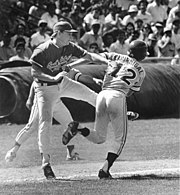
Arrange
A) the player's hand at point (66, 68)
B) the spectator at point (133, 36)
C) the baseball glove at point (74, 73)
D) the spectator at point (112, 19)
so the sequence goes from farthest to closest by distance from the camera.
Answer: the spectator at point (112, 19)
the spectator at point (133, 36)
the baseball glove at point (74, 73)
the player's hand at point (66, 68)

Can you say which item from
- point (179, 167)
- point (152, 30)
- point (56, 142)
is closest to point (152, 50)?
point (152, 30)

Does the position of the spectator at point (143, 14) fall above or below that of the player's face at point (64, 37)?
below

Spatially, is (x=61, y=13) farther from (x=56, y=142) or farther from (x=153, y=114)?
(x=56, y=142)

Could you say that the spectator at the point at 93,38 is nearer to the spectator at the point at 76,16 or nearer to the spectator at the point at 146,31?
the spectator at the point at 76,16

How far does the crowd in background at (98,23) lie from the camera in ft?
60.5

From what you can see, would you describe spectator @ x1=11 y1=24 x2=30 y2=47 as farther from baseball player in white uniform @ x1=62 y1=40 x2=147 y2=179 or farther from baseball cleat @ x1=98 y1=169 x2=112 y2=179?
baseball cleat @ x1=98 y1=169 x2=112 y2=179

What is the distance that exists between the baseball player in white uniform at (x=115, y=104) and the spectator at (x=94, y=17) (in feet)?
37.6

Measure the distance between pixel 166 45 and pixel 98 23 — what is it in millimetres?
2174

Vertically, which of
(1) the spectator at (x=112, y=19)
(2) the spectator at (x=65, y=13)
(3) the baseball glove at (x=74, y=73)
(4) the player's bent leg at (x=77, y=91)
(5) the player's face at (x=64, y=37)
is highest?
(5) the player's face at (x=64, y=37)

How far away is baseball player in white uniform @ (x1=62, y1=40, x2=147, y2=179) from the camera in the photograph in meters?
8.63

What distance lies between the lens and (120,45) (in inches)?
726

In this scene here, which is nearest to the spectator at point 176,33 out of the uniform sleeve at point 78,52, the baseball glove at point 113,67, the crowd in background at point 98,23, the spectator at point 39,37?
the crowd in background at point 98,23

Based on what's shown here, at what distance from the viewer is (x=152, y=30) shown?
21.0 meters

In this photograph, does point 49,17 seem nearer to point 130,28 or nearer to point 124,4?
point 130,28
